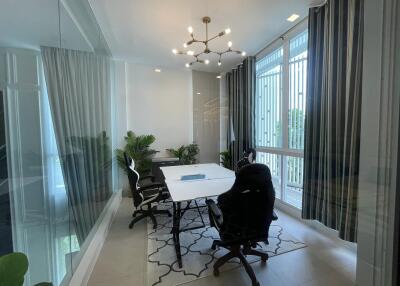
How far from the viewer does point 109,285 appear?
187 centimetres

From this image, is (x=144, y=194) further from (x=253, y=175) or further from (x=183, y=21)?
(x=183, y=21)

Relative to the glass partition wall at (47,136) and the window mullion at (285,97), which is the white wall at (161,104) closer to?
the glass partition wall at (47,136)

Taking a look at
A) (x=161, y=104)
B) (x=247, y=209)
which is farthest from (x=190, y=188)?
(x=161, y=104)

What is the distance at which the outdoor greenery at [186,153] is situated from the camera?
16.3ft

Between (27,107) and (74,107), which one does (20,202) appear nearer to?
(27,107)

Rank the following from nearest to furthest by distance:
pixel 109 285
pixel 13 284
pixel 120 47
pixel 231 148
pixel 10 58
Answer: pixel 13 284, pixel 10 58, pixel 109 285, pixel 120 47, pixel 231 148

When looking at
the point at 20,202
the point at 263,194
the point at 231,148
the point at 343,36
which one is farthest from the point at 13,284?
the point at 231,148

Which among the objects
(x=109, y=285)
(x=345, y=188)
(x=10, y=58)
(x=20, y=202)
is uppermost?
(x=10, y=58)

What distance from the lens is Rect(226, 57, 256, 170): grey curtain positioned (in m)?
4.30

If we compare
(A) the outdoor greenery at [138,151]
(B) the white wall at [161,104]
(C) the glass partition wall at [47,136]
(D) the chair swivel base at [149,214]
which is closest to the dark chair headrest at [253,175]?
(C) the glass partition wall at [47,136]

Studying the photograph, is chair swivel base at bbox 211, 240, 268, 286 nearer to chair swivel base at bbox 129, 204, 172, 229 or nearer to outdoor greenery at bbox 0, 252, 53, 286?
chair swivel base at bbox 129, 204, 172, 229

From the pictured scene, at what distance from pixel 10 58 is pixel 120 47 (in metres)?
2.78

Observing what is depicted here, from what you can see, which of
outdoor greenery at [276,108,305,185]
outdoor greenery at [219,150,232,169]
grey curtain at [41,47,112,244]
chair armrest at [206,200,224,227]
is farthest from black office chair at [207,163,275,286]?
outdoor greenery at [219,150,232,169]

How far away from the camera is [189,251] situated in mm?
2377
